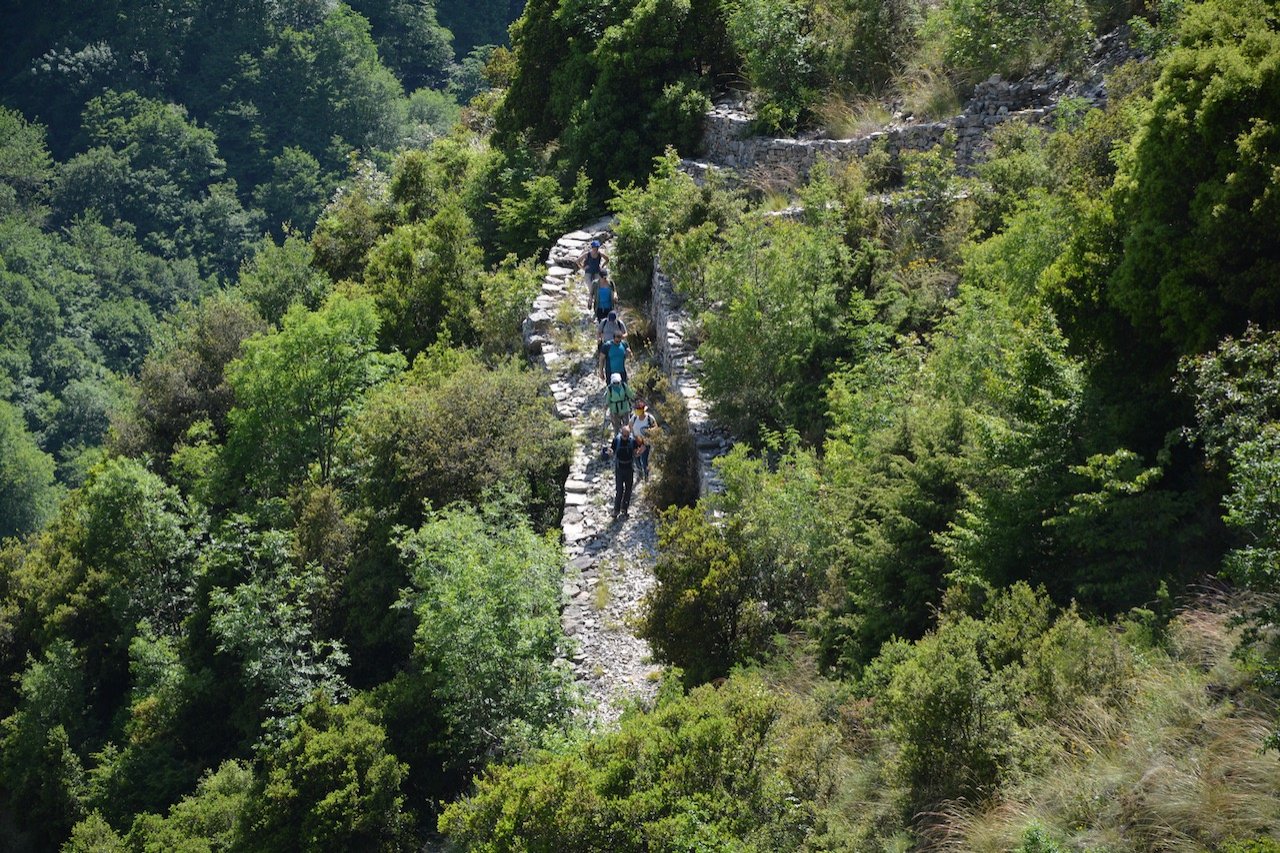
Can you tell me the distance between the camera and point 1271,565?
6.57 metres

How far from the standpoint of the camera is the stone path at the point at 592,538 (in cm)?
1250

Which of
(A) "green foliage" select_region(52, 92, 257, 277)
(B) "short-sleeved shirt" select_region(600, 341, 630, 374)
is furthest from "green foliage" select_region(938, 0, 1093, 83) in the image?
(A) "green foliage" select_region(52, 92, 257, 277)

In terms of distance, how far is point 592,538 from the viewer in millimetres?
14547

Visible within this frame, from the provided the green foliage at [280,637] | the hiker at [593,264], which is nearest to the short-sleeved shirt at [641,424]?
the hiker at [593,264]

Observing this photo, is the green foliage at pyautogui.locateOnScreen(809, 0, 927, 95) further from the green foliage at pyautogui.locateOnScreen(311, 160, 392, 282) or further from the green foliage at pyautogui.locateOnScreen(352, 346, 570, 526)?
the green foliage at pyautogui.locateOnScreen(311, 160, 392, 282)

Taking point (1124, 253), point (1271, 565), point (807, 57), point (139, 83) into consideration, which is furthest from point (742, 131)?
point (139, 83)

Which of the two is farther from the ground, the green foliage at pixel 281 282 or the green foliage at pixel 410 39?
the green foliage at pixel 410 39

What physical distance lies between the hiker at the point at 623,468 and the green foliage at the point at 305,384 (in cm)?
598

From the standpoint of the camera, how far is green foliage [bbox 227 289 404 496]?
18906mm

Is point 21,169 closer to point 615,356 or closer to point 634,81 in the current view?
point 634,81

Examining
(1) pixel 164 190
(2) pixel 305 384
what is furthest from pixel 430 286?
(1) pixel 164 190

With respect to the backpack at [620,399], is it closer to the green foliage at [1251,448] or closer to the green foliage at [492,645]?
the green foliage at [492,645]

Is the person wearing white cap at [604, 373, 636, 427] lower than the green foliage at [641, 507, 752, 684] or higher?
higher

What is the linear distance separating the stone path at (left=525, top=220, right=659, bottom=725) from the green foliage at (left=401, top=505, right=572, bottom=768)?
0.55m
